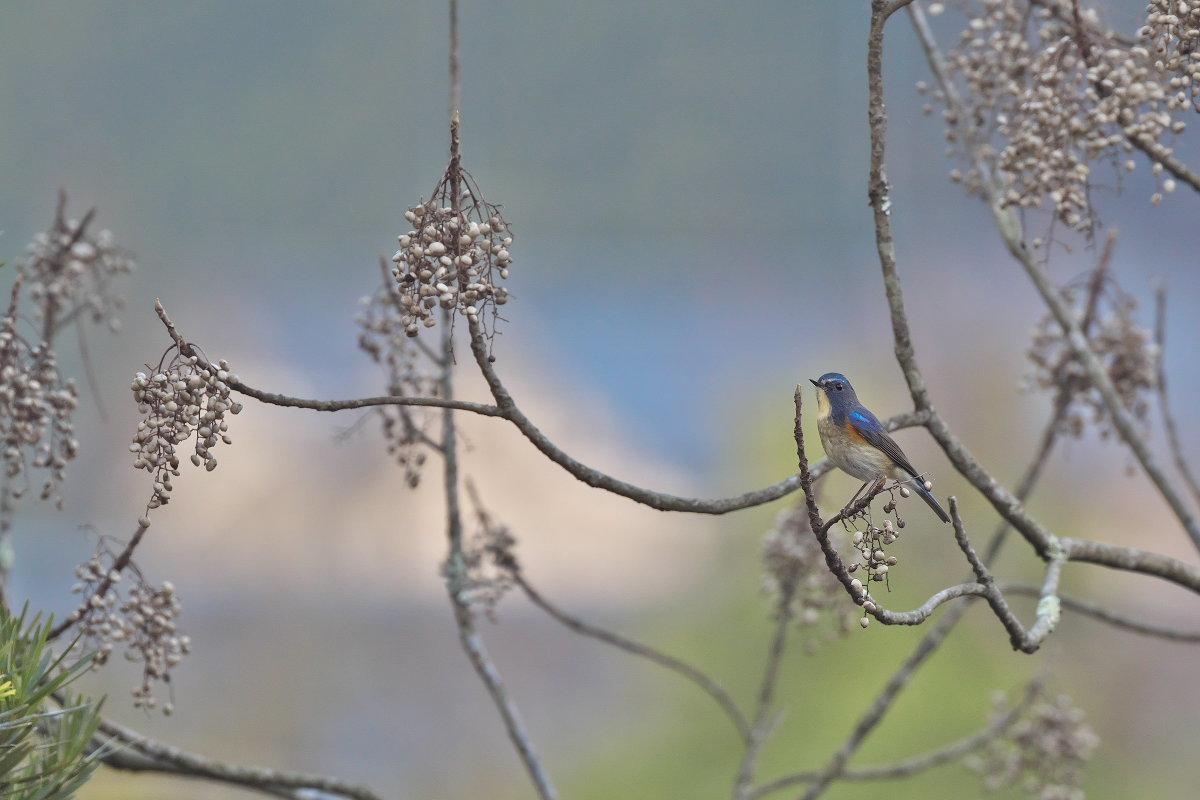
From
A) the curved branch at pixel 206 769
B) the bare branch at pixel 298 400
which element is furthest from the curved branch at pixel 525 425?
the curved branch at pixel 206 769

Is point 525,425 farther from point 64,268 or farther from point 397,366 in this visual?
point 64,268

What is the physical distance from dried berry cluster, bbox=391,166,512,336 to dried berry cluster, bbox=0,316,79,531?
29.9 inches

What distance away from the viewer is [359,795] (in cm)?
218

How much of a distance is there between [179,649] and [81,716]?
10.6 inches

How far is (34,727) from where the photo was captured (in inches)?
51.9

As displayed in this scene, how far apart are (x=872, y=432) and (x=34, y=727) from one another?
3.40 feet

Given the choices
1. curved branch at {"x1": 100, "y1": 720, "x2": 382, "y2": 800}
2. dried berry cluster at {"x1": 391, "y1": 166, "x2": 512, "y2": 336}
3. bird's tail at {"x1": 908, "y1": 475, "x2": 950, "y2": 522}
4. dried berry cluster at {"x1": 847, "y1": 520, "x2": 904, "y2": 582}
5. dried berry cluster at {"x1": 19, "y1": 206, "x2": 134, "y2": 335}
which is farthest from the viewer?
dried berry cluster at {"x1": 19, "y1": 206, "x2": 134, "y2": 335}

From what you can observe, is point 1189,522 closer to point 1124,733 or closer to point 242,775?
point 242,775

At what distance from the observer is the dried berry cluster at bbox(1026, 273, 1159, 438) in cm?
260

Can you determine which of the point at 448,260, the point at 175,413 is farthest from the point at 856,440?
the point at 175,413

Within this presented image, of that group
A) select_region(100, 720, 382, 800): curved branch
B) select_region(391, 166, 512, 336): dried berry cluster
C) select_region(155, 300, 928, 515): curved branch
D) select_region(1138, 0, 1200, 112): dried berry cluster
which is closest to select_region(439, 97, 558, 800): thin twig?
select_region(100, 720, 382, 800): curved branch

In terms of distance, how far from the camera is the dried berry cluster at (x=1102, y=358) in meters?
2.60

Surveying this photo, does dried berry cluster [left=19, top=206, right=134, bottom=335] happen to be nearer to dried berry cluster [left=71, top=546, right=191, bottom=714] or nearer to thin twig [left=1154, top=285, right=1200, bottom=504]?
dried berry cluster [left=71, top=546, right=191, bottom=714]

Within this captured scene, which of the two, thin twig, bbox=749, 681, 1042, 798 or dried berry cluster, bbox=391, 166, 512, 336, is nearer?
dried berry cluster, bbox=391, 166, 512, 336
